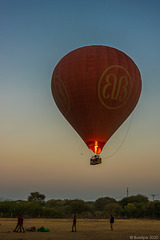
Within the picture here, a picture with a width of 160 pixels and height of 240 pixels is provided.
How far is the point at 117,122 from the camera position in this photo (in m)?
29.9

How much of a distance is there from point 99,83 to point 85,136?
21.1 ft

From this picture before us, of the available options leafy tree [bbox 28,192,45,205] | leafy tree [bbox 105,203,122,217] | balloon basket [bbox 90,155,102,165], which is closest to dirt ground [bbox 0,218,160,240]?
balloon basket [bbox 90,155,102,165]

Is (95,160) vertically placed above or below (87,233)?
above

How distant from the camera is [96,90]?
27.2 m

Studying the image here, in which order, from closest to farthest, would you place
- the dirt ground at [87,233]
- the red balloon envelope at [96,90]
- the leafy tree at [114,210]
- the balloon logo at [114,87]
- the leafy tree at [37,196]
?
1. the dirt ground at [87,233]
2. the balloon logo at [114,87]
3. the red balloon envelope at [96,90]
4. the leafy tree at [114,210]
5. the leafy tree at [37,196]

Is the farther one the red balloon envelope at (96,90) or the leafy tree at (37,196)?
the leafy tree at (37,196)

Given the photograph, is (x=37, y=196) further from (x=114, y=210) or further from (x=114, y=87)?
(x=114, y=87)

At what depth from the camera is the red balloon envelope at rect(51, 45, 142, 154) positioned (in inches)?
1078

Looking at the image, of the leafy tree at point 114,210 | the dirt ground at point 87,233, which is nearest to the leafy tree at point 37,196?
the leafy tree at point 114,210

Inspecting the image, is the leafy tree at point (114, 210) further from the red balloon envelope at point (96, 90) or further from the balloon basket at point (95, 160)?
the red balloon envelope at point (96, 90)

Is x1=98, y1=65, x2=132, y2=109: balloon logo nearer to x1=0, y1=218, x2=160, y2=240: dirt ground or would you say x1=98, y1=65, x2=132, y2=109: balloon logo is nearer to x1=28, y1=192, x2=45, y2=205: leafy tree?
x1=0, y1=218, x2=160, y2=240: dirt ground

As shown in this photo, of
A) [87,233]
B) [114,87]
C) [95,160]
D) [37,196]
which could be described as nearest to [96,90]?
[114,87]

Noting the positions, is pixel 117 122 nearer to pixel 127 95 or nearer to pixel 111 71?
pixel 127 95

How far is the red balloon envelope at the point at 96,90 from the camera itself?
27375mm
